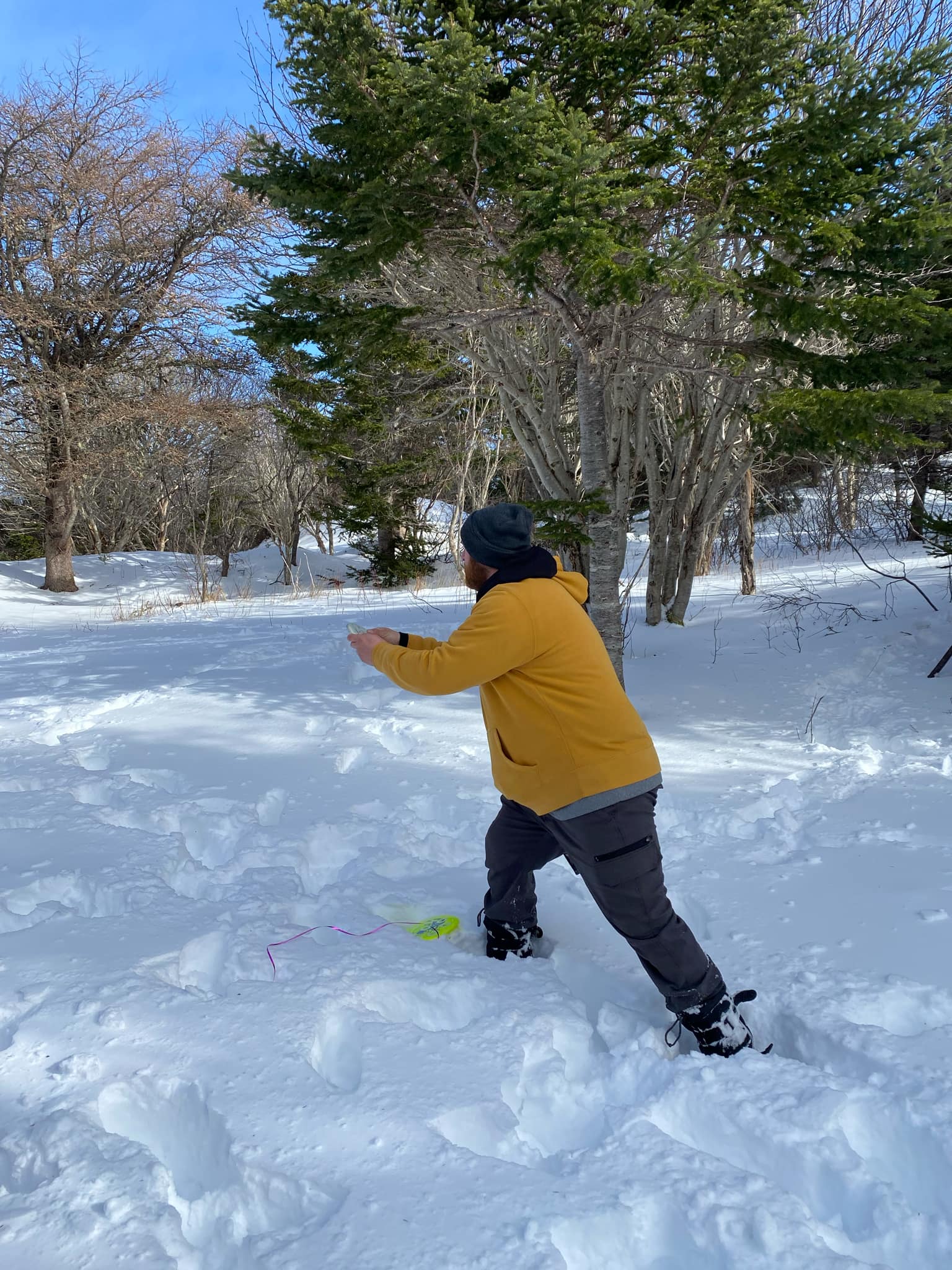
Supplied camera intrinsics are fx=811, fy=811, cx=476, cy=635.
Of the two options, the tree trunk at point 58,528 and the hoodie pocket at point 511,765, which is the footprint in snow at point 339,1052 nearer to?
the hoodie pocket at point 511,765

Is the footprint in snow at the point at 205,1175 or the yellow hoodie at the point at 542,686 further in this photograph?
the yellow hoodie at the point at 542,686

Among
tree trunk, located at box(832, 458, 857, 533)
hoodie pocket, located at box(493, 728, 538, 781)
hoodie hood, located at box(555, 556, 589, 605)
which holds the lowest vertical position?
hoodie pocket, located at box(493, 728, 538, 781)

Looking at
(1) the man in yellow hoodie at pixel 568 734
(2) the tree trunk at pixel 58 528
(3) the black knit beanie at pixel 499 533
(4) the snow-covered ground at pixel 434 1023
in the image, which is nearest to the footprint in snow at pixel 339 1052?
(4) the snow-covered ground at pixel 434 1023

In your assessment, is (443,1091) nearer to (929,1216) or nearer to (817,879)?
(929,1216)

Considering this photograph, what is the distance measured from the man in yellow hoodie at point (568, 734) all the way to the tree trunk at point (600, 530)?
133 inches

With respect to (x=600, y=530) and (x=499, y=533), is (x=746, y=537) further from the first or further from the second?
(x=499, y=533)

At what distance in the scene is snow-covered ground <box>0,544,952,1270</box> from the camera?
1.79 m

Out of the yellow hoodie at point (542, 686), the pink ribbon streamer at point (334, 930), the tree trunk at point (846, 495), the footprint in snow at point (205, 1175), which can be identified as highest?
the tree trunk at point (846, 495)

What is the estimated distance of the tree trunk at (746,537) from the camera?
1232 cm

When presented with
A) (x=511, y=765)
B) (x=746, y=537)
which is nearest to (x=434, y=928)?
(x=511, y=765)

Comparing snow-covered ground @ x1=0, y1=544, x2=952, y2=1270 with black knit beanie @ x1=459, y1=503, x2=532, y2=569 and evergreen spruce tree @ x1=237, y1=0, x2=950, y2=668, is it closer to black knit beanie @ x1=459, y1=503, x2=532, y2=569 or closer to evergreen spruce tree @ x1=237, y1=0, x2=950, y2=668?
black knit beanie @ x1=459, y1=503, x2=532, y2=569

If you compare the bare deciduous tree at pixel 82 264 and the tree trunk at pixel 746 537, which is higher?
the bare deciduous tree at pixel 82 264

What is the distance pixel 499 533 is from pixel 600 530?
356 centimetres

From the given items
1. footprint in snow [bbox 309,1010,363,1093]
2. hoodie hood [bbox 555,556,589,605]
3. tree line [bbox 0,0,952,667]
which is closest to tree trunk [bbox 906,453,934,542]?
tree line [bbox 0,0,952,667]
